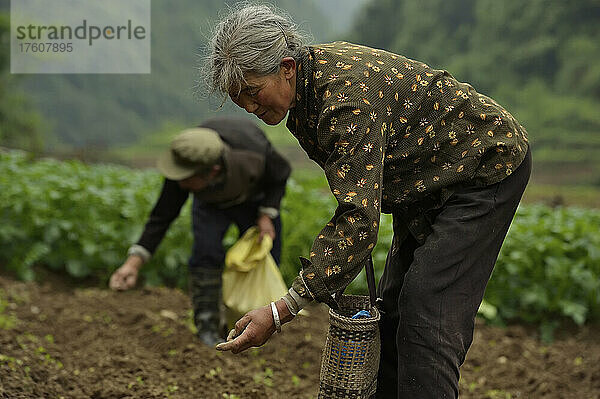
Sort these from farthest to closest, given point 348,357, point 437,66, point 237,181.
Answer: point 437,66 → point 237,181 → point 348,357

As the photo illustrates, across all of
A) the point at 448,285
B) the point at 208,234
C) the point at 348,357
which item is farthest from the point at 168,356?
the point at 448,285

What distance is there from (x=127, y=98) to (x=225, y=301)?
1957cm

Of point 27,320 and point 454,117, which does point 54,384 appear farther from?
point 454,117

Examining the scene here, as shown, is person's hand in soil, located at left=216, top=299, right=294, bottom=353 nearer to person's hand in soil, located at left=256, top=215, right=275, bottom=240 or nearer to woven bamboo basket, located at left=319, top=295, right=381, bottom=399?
woven bamboo basket, located at left=319, top=295, right=381, bottom=399

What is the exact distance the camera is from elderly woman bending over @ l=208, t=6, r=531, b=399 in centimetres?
193

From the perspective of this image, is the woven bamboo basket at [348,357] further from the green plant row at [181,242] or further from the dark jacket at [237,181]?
the green plant row at [181,242]

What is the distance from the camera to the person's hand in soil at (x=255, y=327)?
1.95 m

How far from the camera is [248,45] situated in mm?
1991

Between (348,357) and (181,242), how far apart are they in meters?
3.19

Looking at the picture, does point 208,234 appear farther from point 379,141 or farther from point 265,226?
point 379,141

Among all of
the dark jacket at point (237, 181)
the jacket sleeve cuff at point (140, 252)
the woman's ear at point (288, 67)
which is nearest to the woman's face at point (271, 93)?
the woman's ear at point (288, 67)

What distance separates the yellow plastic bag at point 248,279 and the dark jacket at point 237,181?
0.80 feet

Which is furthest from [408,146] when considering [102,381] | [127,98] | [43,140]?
A: [127,98]

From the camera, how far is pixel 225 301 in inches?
148
